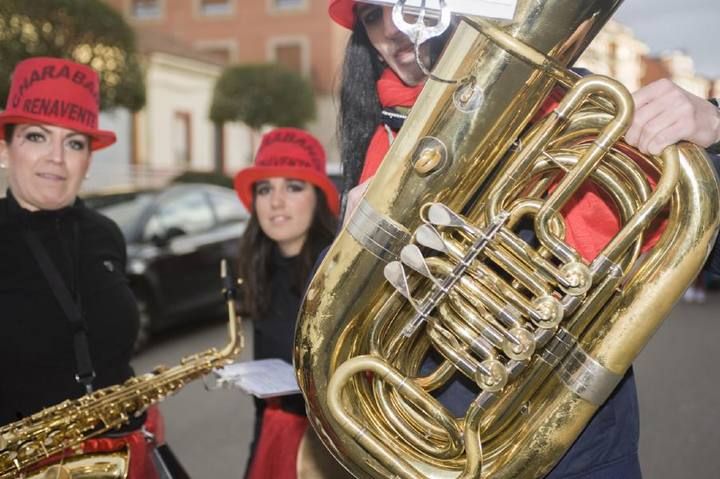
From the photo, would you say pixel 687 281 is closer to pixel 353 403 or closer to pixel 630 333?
pixel 630 333

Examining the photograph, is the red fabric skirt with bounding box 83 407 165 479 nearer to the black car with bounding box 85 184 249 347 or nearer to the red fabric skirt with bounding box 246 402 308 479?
the red fabric skirt with bounding box 246 402 308 479

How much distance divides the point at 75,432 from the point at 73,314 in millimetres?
360

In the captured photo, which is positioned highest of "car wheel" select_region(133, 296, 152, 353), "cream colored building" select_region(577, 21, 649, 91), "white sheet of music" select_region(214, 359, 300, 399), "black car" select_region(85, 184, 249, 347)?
"cream colored building" select_region(577, 21, 649, 91)

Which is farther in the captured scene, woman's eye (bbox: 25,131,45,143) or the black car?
the black car

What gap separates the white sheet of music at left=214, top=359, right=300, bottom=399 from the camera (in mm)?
2074

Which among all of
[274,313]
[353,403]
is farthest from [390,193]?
[274,313]

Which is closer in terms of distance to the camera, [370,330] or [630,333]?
[630,333]

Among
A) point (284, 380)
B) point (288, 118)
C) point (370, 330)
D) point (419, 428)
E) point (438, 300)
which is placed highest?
point (438, 300)

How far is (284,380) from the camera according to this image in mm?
2203

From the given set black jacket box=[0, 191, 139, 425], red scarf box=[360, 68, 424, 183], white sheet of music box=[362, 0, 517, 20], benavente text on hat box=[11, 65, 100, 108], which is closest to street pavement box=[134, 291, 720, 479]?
black jacket box=[0, 191, 139, 425]

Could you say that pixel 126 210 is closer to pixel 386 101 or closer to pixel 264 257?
pixel 264 257

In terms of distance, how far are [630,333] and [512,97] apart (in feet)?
1.51

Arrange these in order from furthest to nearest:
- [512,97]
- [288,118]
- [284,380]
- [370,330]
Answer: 1. [288,118]
2. [284,380]
3. [370,330]
4. [512,97]

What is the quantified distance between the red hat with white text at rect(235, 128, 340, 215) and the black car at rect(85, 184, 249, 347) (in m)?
3.31
